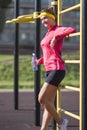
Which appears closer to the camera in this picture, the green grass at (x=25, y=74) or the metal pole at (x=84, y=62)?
the metal pole at (x=84, y=62)

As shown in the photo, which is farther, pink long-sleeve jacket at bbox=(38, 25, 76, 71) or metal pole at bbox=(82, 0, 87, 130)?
pink long-sleeve jacket at bbox=(38, 25, 76, 71)

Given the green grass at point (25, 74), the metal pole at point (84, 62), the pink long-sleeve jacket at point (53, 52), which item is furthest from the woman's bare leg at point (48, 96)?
the green grass at point (25, 74)

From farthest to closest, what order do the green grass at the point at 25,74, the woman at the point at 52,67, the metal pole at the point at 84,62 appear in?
the green grass at the point at 25,74, the woman at the point at 52,67, the metal pole at the point at 84,62

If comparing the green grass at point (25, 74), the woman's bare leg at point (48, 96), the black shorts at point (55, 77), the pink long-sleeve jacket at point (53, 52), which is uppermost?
the pink long-sleeve jacket at point (53, 52)

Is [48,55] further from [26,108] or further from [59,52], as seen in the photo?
[26,108]

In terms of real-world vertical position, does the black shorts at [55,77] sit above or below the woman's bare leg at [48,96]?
above

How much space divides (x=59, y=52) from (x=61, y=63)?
0.15m

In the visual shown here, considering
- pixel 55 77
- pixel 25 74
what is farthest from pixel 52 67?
pixel 25 74

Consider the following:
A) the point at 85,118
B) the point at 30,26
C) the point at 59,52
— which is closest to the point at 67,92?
the point at 59,52

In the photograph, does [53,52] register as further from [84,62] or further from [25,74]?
[25,74]

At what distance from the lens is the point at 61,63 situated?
6.08m

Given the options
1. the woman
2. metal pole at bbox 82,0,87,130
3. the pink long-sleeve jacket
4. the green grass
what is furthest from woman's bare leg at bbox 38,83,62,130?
the green grass

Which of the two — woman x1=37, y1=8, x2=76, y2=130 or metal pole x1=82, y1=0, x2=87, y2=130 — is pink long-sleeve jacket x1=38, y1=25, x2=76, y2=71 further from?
metal pole x1=82, y1=0, x2=87, y2=130

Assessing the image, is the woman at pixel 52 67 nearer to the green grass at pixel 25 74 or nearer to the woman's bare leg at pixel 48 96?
the woman's bare leg at pixel 48 96
